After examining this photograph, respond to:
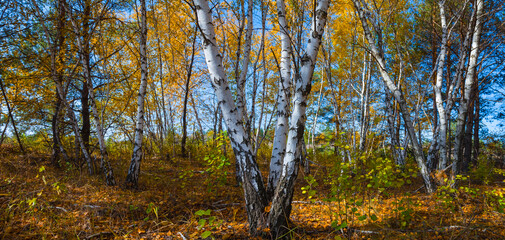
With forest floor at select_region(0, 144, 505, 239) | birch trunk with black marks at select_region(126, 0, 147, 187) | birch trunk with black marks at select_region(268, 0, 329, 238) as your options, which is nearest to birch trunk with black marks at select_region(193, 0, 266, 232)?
birch trunk with black marks at select_region(268, 0, 329, 238)

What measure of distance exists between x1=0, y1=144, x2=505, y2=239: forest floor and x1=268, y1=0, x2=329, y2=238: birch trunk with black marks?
0.51 ft

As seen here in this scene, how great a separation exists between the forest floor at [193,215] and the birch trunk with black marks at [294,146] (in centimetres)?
16

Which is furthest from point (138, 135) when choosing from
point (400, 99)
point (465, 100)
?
point (465, 100)

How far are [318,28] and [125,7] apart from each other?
15.8 feet

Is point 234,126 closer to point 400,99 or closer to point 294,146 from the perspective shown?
point 294,146

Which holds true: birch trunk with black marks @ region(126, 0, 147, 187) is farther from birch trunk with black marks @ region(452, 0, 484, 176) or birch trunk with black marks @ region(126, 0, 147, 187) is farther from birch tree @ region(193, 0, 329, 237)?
birch trunk with black marks @ region(452, 0, 484, 176)

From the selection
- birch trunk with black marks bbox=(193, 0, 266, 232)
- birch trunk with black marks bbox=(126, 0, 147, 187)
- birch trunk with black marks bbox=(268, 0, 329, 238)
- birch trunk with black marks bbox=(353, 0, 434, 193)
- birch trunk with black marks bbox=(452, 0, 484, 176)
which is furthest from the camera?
birch trunk with black marks bbox=(126, 0, 147, 187)

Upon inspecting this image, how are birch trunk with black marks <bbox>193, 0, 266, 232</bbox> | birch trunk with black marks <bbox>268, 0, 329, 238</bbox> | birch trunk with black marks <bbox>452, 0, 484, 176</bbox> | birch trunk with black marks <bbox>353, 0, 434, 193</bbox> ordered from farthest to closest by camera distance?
birch trunk with black marks <bbox>452, 0, 484, 176</bbox>, birch trunk with black marks <bbox>353, 0, 434, 193</bbox>, birch trunk with black marks <bbox>193, 0, 266, 232</bbox>, birch trunk with black marks <bbox>268, 0, 329, 238</bbox>

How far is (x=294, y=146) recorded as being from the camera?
7.06 feet

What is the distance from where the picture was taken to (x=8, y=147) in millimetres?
6652

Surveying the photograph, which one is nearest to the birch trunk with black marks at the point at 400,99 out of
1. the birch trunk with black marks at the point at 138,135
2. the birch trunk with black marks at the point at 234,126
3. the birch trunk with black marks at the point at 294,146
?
the birch trunk with black marks at the point at 294,146

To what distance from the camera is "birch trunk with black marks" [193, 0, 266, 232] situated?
2.22 metres

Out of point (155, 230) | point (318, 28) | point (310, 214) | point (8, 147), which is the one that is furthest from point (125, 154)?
point (318, 28)

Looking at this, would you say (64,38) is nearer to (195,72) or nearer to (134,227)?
(195,72)
